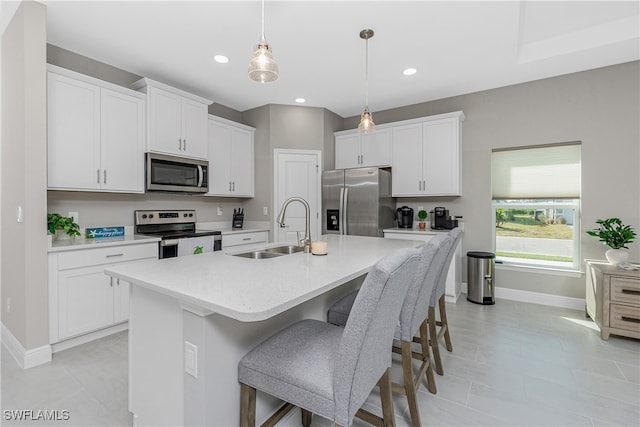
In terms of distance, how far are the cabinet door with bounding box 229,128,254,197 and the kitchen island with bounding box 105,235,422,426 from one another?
2.84 m

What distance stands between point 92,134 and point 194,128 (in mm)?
1117

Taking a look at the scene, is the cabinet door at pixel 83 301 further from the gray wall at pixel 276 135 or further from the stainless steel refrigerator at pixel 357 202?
the stainless steel refrigerator at pixel 357 202

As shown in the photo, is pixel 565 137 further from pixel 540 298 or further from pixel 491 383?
pixel 491 383

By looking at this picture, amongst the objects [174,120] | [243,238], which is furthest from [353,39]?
[243,238]

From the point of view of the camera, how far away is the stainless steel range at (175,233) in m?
3.14

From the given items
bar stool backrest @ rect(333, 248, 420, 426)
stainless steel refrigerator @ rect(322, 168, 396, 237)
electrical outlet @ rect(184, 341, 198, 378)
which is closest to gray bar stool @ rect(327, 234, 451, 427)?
bar stool backrest @ rect(333, 248, 420, 426)

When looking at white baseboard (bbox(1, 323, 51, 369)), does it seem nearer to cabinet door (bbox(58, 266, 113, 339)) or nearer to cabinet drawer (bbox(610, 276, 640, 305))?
cabinet door (bbox(58, 266, 113, 339))

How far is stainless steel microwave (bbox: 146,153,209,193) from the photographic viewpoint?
321 cm

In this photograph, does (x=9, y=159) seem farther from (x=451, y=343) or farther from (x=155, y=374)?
(x=451, y=343)

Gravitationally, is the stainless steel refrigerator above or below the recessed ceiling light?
below

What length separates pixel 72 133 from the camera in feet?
8.64

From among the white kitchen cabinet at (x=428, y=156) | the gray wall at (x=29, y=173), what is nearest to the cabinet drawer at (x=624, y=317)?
the white kitchen cabinet at (x=428, y=156)

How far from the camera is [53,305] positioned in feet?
7.72

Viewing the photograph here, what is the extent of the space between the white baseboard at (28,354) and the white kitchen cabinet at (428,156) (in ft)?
13.4
